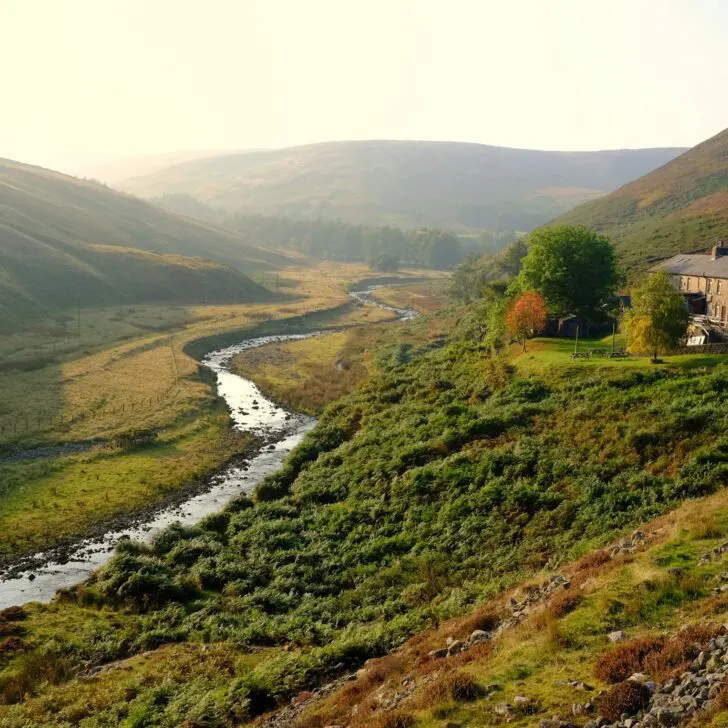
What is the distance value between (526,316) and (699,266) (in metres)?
24.8

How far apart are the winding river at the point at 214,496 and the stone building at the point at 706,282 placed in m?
42.0

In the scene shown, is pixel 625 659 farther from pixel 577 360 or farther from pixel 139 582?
pixel 577 360

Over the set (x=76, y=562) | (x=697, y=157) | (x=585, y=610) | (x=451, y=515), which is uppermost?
(x=697, y=157)

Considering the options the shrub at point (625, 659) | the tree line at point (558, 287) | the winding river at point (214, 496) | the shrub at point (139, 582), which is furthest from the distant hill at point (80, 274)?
the shrub at point (625, 659)

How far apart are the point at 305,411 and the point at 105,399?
2335cm

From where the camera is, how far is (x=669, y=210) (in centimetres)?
15138

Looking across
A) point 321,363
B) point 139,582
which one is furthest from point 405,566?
point 321,363

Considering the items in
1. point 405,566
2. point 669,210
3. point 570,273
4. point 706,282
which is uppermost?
point 669,210

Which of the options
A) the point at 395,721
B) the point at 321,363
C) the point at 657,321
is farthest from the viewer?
the point at 321,363

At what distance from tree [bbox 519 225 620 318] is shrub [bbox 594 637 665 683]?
175 feet

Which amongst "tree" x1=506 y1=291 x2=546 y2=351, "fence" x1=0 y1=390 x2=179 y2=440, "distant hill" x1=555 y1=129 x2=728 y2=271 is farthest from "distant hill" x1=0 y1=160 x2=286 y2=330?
"tree" x1=506 y1=291 x2=546 y2=351

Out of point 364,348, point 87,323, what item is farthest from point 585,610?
point 87,323

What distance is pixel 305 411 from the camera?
77438 millimetres

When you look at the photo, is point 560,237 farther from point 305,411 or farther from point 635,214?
point 635,214
